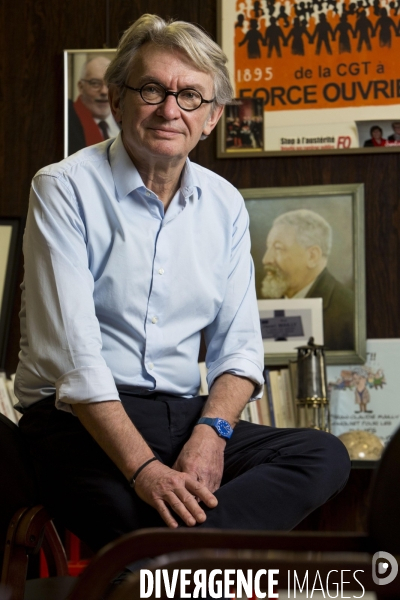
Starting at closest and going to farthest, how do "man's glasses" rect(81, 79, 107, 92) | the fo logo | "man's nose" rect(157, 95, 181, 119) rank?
the fo logo
"man's nose" rect(157, 95, 181, 119)
"man's glasses" rect(81, 79, 107, 92)

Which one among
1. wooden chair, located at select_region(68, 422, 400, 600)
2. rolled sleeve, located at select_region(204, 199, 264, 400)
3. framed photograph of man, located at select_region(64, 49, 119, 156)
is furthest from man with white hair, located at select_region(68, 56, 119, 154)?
wooden chair, located at select_region(68, 422, 400, 600)

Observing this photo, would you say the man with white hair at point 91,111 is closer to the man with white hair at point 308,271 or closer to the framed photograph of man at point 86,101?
the framed photograph of man at point 86,101

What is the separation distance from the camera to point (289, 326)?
2992 mm

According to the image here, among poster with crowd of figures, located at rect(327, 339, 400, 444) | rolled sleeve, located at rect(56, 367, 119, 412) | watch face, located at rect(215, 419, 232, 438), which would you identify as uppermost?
rolled sleeve, located at rect(56, 367, 119, 412)

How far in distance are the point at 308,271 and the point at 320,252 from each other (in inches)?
3.4

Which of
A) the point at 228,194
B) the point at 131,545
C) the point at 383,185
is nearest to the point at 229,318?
the point at 228,194

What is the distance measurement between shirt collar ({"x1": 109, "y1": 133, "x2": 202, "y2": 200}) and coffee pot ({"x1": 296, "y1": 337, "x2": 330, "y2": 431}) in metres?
1.04

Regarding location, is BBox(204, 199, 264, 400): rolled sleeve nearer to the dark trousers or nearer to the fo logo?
the dark trousers

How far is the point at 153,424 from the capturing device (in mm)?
1699

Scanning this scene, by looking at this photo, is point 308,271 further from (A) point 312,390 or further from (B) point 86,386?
(B) point 86,386

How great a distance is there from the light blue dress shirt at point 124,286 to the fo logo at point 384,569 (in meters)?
0.78

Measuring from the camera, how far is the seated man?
5.03 feet

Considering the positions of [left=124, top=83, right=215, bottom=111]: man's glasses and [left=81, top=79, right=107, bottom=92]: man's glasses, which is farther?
[left=81, top=79, right=107, bottom=92]: man's glasses

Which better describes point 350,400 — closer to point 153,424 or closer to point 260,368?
point 260,368
